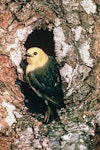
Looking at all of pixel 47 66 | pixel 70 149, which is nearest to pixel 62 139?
pixel 70 149

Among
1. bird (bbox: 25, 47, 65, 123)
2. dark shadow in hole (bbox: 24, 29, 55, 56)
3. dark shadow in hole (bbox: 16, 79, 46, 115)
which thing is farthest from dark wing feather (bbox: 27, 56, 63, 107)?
dark shadow in hole (bbox: 24, 29, 55, 56)

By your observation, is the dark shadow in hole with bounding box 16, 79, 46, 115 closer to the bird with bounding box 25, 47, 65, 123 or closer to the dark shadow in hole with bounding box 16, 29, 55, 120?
the dark shadow in hole with bounding box 16, 29, 55, 120

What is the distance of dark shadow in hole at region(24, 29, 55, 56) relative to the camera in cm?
741

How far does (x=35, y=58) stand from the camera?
7.12 meters

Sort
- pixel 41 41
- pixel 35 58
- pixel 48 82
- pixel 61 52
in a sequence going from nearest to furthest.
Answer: pixel 61 52 → pixel 48 82 → pixel 35 58 → pixel 41 41

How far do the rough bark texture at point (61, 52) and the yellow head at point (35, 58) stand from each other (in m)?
0.15

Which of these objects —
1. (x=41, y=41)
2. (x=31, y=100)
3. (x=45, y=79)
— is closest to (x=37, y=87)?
(x=45, y=79)

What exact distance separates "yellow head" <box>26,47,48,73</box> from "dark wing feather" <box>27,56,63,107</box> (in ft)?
0.23

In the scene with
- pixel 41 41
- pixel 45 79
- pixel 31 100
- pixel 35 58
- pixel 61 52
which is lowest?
pixel 31 100

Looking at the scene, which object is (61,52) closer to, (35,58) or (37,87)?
(35,58)

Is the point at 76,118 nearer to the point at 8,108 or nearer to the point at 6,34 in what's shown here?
the point at 8,108

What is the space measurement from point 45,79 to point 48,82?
64 millimetres

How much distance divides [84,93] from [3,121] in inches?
38.3

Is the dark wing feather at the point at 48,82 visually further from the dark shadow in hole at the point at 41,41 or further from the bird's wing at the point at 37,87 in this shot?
the dark shadow in hole at the point at 41,41
